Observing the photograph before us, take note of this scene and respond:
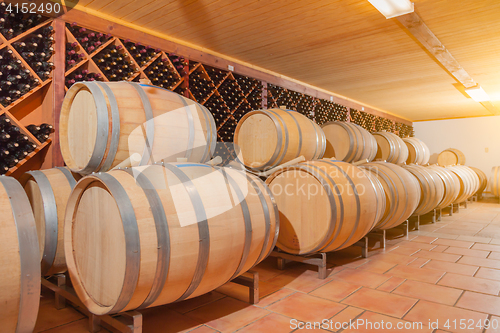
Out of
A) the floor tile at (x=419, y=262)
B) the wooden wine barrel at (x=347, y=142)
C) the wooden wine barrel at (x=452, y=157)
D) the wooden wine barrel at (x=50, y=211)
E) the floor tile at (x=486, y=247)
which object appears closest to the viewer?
the wooden wine barrel at (x=50, y=211)

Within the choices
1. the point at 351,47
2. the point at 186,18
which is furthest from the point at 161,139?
the point at 351,47

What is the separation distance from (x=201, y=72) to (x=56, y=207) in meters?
2.70

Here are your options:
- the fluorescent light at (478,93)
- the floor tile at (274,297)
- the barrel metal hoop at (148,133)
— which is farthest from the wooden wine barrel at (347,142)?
the fluorescent light at (478,93)

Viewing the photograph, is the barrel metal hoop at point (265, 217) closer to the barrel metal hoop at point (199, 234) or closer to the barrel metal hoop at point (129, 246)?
the barrel metal hoop at point (199, 234)

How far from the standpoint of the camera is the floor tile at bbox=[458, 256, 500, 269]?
298 cm

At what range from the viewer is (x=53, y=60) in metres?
2.84

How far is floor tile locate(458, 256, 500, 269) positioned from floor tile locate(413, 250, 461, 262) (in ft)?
0.22

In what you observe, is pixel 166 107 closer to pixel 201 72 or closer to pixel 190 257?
pixel 190 257

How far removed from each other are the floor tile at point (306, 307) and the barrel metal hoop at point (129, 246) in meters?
0.98

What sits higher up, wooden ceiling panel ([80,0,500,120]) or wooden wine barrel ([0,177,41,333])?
wooden ceiling panel ([80,0,500,120])

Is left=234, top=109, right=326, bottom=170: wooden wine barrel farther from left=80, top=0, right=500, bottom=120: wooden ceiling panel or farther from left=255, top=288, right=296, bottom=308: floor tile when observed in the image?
left=255, top=288, right=296, bottom=308: floor tile

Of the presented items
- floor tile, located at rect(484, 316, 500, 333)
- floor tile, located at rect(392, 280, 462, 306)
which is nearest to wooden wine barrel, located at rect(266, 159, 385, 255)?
floor tile, located at rect(392, 280, 462, 306)

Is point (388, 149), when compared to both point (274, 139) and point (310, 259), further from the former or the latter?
point (310, 259)

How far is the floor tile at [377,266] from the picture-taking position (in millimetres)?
2826
